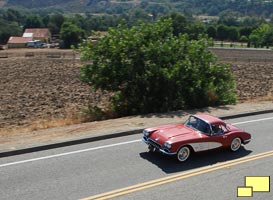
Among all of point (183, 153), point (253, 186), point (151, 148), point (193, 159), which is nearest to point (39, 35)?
point (151, 148)

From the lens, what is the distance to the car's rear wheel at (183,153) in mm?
10703

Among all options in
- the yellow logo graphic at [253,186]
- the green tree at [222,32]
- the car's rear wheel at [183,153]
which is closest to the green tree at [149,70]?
the car's rear wheel at [183,153]

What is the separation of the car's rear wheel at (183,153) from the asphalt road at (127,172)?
158 mm

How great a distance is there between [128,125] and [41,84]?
23321 millimetres

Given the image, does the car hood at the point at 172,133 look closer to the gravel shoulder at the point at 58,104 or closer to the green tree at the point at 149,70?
the gravel shoulder at the point at 58,104

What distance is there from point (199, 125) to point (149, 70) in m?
6.42

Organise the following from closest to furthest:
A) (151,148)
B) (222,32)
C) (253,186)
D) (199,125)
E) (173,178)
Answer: (253,186) → (173,178) → (151,148) → (199,125) → (222,32)

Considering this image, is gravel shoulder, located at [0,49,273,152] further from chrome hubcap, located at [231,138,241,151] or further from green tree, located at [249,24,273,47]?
green tree, located at [249,24,273,47]

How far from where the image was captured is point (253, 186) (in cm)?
956

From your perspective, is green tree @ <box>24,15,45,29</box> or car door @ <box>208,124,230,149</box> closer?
car door @ <box>208,124,230,149</box>

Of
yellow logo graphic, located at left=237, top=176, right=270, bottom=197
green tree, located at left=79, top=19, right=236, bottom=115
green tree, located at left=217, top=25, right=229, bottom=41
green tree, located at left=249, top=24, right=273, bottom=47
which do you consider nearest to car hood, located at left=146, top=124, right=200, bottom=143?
yellow logo graphic, located at left=237, top=176, right=270, bottom=197

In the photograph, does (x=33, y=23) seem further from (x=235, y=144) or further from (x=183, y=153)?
(x=183, y=153)

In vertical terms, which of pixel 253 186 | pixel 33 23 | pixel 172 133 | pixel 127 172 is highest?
pixel 33 23

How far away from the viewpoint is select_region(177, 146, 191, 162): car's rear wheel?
421 inches
